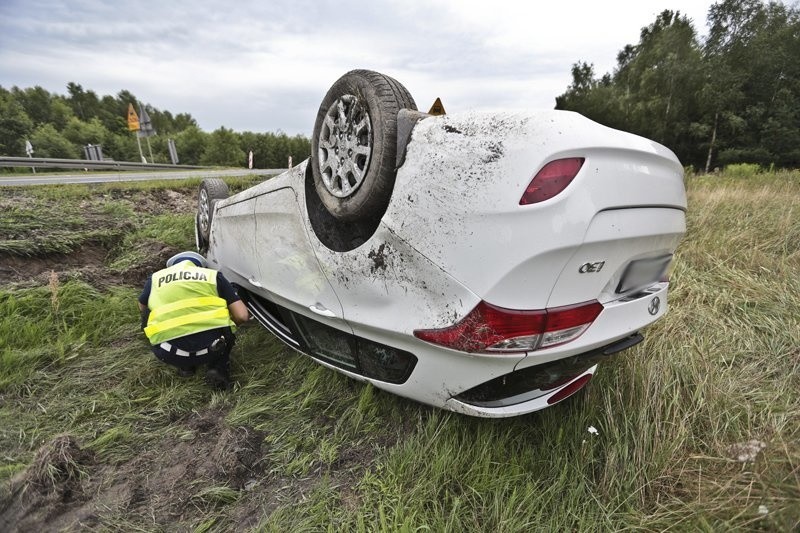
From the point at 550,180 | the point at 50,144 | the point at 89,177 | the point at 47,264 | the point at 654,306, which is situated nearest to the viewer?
the point at 550,180

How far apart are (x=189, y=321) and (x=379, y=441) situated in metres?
1.31

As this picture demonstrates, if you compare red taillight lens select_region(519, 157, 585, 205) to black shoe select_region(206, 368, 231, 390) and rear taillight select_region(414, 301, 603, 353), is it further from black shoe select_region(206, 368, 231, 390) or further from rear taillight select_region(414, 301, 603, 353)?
black shoe select_region(206, 368, 231, 390)

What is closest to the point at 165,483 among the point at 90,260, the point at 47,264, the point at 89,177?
the point at 47,264

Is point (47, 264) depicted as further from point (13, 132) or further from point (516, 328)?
point (13, 132)

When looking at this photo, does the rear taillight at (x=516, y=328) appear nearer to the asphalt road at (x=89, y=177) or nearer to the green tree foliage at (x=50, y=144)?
the asphalt road at (x=89, y=177)

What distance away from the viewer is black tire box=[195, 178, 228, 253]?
11.6ft

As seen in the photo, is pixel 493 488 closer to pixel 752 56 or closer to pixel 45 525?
pixel 45 525

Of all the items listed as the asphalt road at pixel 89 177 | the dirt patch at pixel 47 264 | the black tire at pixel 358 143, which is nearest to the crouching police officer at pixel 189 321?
the black tire at pixel 358 143

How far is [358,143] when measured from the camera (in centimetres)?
173

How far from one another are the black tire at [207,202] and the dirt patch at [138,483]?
2054 mm

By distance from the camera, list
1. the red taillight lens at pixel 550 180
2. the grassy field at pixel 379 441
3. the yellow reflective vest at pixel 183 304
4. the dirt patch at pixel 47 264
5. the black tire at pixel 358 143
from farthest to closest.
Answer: the dirt patch at pixel 47 264, the yellow reflective vest at pixel 183 304, the black tire at pixel 358 143, the grassy field at pixel 379 441, the red taillight lens at pixel 550 180

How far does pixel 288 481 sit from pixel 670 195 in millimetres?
1884

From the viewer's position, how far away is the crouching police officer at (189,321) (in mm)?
2254

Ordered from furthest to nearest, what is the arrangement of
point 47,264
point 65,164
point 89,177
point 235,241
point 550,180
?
point 65,164, point 89,177, point 47,264, point 235,241, point 550,180
